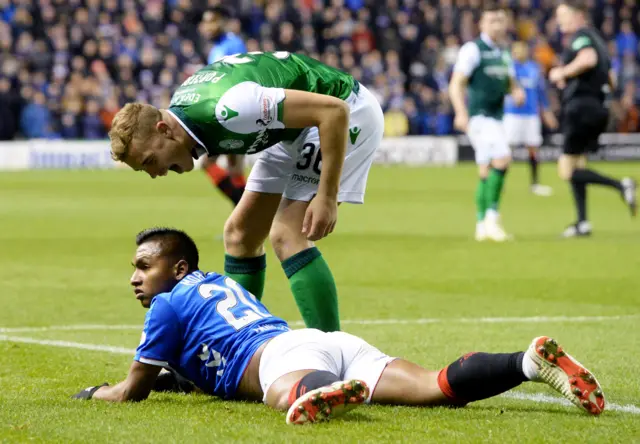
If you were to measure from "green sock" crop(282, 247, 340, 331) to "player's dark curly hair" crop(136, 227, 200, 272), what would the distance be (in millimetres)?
773

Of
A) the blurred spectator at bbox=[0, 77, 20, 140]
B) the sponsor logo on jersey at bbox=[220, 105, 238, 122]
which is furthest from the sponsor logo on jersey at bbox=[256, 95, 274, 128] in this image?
the blurred spectator at bbox=[0, 77, 20, 140]

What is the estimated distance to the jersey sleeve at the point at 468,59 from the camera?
13.2 m

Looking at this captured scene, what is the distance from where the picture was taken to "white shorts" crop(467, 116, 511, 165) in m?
12.9

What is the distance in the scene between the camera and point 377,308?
8109mm

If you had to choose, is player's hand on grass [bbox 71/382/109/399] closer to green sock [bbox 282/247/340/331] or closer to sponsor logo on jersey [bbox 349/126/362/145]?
green sock [bbox 282/247/340/331]

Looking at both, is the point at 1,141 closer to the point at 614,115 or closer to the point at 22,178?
the point at 22,178

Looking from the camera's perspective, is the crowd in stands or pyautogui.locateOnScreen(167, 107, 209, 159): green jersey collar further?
the crowd in stands

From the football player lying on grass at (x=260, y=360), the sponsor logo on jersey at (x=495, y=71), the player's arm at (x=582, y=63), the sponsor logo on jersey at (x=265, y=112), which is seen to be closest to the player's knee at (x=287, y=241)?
the football player lying on grass at (x=260, y=360)

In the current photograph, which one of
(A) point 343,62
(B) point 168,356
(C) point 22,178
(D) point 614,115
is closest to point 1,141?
(C) point 22,178

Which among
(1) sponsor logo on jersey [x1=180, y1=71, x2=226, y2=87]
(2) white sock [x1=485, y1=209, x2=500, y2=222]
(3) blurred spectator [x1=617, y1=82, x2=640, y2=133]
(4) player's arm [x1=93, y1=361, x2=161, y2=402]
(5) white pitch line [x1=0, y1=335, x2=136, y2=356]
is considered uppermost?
(1) sponsor logo on jersey [x1=180, y1=71, x2=226, y2=87]

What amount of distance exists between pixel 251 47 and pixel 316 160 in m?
25.3

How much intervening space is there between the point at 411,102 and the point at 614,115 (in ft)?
19.0

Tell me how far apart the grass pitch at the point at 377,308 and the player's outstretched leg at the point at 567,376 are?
74 millimetres

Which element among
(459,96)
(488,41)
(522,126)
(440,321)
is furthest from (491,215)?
(522,126)
